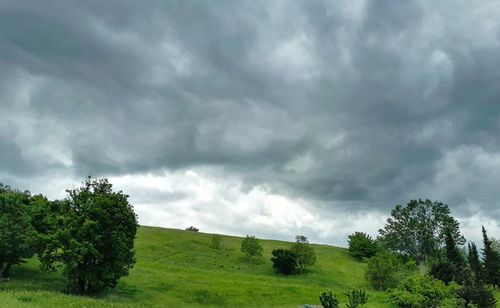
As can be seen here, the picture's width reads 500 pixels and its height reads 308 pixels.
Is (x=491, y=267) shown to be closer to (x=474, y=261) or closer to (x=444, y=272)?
(x=474, y=261)

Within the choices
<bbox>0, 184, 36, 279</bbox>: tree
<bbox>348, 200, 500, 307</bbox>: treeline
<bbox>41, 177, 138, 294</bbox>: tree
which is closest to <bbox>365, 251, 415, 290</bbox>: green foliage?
<bbox>348, 200, 500, 307</bbox>: treeline

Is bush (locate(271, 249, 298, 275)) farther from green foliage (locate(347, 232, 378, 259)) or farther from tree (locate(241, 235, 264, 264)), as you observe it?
green foliage (locate(347, 232, 378, 259))

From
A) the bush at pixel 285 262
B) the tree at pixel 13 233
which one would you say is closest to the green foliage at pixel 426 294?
the bush at pixel 285 262

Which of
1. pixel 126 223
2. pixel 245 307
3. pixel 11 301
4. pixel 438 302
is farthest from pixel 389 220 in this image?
pixel 11 301

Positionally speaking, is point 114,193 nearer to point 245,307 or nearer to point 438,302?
point 245,307

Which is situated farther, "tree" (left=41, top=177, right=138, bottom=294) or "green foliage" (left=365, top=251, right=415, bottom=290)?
"green foliage" (left=365, top=251, right=415, bottom=290)

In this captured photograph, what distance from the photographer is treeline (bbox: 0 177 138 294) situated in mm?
55281

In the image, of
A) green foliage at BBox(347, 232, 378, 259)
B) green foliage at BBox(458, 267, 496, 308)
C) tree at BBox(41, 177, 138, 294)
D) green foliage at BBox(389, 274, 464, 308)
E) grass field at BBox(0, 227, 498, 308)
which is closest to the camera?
grass field at BBox(0, 227, 498, 308)

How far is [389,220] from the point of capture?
119m

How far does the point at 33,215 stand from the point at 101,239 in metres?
14.0

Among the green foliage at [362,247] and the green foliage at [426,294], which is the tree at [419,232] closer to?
the green foliage at [362,247]

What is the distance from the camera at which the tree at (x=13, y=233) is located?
56.8 meters

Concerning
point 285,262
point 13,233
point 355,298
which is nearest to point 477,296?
point 355,298

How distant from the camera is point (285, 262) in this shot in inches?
3565
